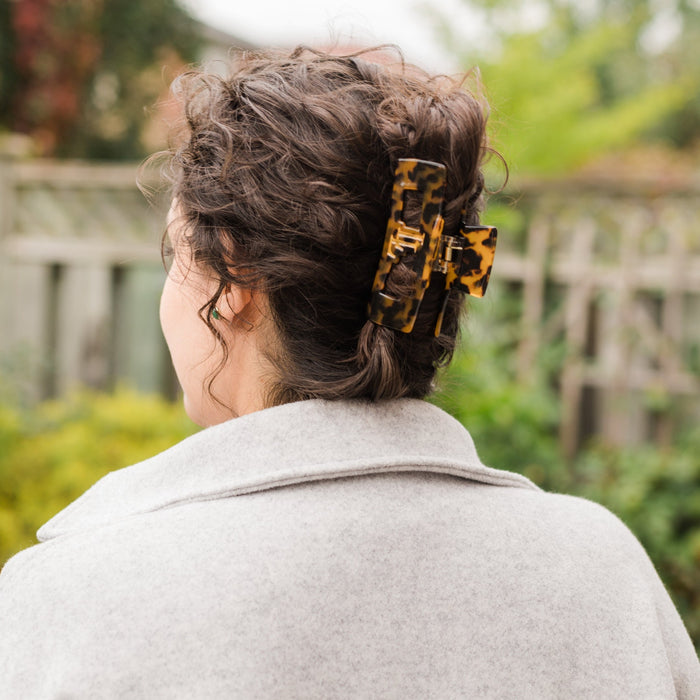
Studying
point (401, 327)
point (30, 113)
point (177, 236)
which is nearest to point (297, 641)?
point (401, 327)

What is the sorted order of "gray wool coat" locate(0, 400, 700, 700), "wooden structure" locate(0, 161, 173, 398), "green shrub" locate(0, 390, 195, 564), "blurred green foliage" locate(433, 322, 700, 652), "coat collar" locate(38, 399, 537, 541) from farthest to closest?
"wooden structure" locate(0, 161, 173, 398), "green shrub" locate(0, 390, 195, 564), "blurred green foliage" locate(433, 322, 700, 652), "coat collar" locate(38, 399, 537, 541), "gray wool coat" locate(0, 400, 700, 700)

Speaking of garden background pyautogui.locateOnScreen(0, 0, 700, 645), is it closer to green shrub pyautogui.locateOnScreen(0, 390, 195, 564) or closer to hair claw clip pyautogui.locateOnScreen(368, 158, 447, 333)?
green shrub pyautogui.locateOnScreen(0, 390, 195, 564)

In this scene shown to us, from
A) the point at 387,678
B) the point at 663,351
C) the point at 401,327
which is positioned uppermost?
the point at 401,327

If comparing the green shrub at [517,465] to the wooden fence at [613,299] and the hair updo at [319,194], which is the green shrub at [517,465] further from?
the hair updo at [319,194]

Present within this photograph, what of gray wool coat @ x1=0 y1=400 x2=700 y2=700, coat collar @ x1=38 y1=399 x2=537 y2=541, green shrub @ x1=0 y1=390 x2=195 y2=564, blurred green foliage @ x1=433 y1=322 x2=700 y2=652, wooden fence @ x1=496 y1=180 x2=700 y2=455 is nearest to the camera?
gray wool coat @ x1=0 y1=400 x2=700 y2=700

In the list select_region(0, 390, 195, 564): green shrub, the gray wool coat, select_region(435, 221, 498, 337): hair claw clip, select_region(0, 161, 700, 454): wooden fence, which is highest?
select_region(435, 221, 498, 337): hair claw clip

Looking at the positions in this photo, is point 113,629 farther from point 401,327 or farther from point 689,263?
point 689,263

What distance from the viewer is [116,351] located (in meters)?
5.29

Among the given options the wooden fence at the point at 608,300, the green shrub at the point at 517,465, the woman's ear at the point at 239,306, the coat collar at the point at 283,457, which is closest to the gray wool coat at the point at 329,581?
the coat collar at the point at 283,457

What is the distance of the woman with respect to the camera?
2.91ft

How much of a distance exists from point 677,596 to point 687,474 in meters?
0.74

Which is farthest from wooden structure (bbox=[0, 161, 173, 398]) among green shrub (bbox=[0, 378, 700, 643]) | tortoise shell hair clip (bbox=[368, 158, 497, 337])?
tortoise shell hair clip (bbox=[368, 158, 497, 337])

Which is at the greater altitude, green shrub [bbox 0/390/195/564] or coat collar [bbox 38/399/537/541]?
coat collar [bbox 38/399/537/541]

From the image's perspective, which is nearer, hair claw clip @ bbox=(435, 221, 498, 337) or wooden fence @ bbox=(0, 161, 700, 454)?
hair claw clip @ bbox=(435, 221, 498, 337)
